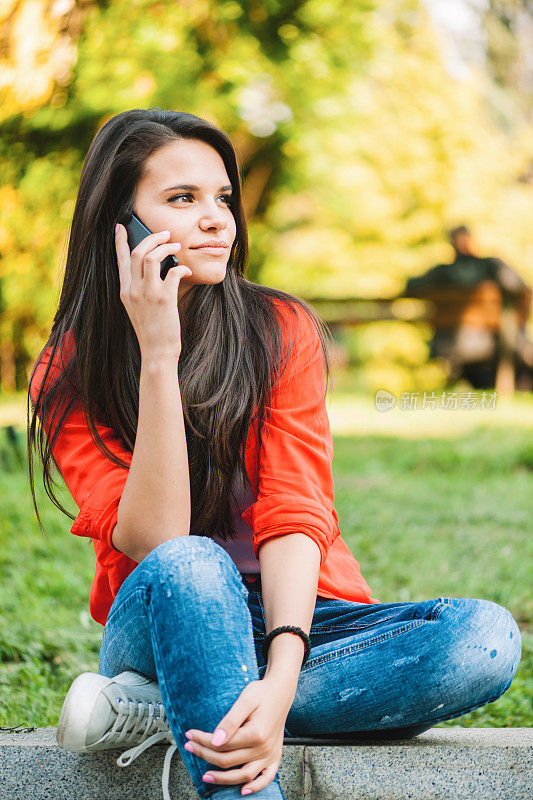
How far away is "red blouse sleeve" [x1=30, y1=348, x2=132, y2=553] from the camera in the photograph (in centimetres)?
167

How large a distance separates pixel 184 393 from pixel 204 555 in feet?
1.42

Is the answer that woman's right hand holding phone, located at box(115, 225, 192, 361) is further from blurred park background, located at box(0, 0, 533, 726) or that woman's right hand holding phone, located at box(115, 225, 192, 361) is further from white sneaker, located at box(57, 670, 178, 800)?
white sneaker, located at box(57, 670, 178, 800)

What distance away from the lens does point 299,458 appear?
5.61 feet

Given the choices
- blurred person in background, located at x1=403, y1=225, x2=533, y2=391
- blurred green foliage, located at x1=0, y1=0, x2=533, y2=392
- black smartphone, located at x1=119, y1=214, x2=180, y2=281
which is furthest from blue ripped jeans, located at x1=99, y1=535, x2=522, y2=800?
blurred person in background, located at x1=403, y1=225, x2=533, y2=391

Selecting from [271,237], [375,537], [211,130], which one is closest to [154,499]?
[211,130]

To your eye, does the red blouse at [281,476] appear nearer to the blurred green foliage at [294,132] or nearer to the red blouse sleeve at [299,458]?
the red blouse sleeve at [299,458]

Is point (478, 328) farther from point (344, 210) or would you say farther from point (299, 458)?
point (299, 458)

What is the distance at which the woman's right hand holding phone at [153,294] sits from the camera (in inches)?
65.3

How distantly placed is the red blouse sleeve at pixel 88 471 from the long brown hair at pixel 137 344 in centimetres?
2

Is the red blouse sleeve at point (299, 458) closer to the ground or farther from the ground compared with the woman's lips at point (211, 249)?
closer to the ground

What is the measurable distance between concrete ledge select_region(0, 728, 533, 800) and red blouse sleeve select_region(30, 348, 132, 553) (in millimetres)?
416

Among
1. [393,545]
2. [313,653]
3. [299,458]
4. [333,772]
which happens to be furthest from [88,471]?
[393,545]

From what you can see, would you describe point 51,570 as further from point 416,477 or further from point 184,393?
point 416,477

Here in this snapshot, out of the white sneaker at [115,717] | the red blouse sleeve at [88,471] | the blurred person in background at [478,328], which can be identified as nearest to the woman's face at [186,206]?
the red blouse sleeve at [88,471]
